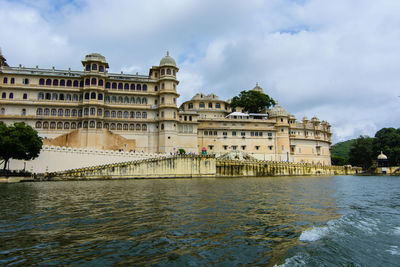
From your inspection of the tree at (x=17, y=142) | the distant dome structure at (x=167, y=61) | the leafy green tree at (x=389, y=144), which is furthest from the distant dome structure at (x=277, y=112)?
the tree at (x=17, y=142)

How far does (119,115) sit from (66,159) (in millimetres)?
16778

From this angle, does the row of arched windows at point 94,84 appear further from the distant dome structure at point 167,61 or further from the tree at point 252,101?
the tree at point 252,101

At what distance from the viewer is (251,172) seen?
53281 mm

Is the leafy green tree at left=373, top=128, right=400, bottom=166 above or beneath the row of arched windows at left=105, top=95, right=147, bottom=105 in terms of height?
beneath

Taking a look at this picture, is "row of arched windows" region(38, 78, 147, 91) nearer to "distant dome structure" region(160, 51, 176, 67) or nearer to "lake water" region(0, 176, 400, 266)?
"distant dome structure" region(160, 51, 176, 67)

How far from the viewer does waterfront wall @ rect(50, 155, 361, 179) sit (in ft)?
137

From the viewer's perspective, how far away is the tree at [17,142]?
34781 mm

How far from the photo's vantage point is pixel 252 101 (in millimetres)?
72375

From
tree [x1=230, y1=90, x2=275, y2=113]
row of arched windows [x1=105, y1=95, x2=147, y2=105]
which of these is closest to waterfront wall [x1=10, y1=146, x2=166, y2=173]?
row of arched windows [x1=105, y1=95, x2=147, y2=105]

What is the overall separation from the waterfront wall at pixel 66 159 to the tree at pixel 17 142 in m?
4.05

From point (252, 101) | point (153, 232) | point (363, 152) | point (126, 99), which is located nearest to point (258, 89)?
point (252, 101)

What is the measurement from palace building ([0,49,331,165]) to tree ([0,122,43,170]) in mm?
14036

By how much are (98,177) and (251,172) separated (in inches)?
1075

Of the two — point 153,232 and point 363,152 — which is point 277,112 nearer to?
point 363,152
